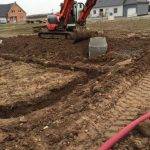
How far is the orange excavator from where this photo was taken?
18.5 metres

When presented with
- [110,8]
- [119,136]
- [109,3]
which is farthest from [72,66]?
[109,3]

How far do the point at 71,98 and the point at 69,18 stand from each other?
417 inches

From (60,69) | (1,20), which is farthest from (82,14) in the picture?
(1,20)

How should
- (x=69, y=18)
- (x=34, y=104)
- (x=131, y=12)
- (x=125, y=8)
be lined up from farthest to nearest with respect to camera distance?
(x=125, y=8)
(x=131, y=12)
(x=69, y=18)
(x=34, y=104)

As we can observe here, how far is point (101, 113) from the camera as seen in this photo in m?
7.54

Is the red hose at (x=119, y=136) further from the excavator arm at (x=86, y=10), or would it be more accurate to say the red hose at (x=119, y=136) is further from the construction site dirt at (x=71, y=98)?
the excavator arm at (x=86, y=10)

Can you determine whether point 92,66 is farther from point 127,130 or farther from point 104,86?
point 127,130

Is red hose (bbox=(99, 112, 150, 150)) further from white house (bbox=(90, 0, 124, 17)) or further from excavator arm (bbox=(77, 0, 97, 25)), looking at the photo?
white house (bbox=(90, 0, 124, 17))

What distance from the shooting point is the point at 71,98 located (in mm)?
8977

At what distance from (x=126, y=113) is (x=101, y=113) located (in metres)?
0.51

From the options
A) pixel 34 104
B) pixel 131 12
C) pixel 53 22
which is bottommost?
pixel 34 104

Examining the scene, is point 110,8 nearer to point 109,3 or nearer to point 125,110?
point 109,3

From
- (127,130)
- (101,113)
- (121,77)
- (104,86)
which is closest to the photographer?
(127,130)

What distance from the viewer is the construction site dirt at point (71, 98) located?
6488 mm
